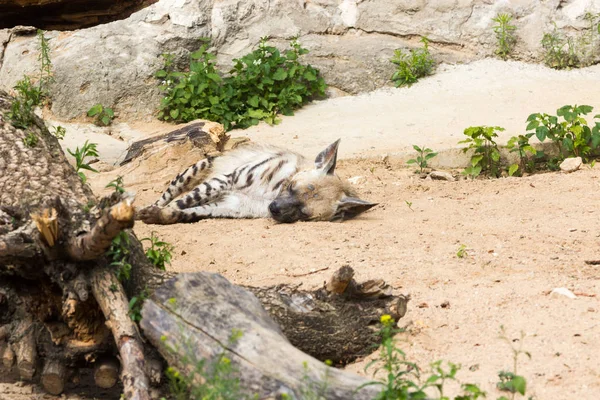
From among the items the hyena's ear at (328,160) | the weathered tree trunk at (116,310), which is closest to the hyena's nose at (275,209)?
the hyena's ear at (328,160)

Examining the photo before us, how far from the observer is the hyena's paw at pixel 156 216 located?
23.4ft

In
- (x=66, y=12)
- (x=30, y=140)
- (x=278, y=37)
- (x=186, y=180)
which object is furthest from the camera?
(x=278, y=37)

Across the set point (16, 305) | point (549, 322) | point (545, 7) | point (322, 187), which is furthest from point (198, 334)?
point (545, 7)

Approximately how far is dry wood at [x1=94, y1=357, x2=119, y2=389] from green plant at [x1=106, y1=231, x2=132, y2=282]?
14.7 inches

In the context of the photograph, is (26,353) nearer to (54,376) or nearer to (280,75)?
(54,376)

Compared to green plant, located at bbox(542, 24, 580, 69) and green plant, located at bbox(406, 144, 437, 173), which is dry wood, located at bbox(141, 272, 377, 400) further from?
green plant, located at bbox(542, 24, 580, 69)

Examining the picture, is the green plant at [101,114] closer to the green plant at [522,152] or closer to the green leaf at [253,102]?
the green leaf at [253,102]

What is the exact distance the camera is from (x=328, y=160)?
24.9 ft

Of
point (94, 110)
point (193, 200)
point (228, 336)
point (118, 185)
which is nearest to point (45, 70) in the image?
point (94, 110)

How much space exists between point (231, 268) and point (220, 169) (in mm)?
2801

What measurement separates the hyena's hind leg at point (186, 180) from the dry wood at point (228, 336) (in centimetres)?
422

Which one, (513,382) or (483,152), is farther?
(483,152)

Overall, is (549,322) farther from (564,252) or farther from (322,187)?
(322,187)

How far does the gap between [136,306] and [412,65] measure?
7318mm
